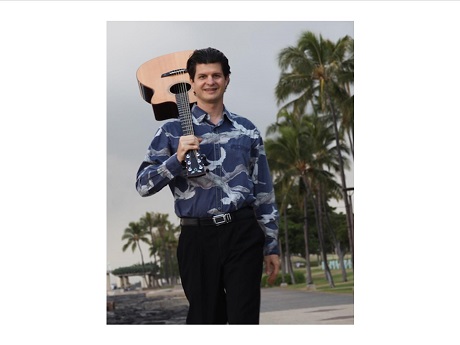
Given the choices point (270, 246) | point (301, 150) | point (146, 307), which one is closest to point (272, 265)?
point (270, 246)

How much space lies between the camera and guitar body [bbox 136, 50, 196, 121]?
3562 mm

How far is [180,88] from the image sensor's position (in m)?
3.55

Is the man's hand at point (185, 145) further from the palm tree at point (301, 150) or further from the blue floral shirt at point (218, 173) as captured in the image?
the palm tree at point (301, 150)

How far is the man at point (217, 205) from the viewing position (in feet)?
10.4

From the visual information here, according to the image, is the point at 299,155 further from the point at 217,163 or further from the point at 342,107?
the point at 217,163

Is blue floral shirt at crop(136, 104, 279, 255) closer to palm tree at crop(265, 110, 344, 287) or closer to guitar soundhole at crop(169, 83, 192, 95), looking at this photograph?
guitar soundhole at crop(169, 83, 192, 95)

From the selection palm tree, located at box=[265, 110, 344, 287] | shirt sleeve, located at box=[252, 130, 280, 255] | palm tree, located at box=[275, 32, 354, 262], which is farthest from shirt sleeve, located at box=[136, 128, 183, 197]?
palm tree, located at box=[265, 110, 344, 287]

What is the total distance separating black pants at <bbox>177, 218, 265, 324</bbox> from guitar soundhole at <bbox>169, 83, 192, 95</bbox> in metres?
0.70

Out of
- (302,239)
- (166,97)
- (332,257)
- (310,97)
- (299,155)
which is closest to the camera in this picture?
(166,97)

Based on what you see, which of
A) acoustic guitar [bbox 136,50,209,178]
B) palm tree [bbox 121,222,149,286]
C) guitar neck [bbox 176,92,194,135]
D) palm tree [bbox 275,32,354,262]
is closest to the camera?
guitar neck [bbox 176,92,194,135]

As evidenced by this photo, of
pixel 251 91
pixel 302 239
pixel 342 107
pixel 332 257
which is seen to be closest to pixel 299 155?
pixel 342 107
